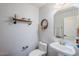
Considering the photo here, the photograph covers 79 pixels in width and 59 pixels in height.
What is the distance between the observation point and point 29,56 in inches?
63.1

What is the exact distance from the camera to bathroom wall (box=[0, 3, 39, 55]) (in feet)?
5.05

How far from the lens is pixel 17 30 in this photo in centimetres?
158

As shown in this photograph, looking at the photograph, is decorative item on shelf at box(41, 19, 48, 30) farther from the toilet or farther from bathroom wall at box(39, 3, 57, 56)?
the toilet

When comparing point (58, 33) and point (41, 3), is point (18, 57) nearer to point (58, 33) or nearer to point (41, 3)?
point (58, 33)

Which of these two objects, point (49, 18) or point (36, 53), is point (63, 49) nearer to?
point (36, 53)

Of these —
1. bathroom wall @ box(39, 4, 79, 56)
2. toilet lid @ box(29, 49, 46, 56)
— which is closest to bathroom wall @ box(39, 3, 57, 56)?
bathroom wall @ box(39, 4, 79, 56)

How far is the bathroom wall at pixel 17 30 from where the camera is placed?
1.54 metres

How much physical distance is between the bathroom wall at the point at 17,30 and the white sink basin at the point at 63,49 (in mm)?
333

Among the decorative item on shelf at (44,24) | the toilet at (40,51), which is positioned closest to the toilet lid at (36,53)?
the toilet at (40,51)

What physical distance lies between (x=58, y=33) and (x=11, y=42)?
32.1 inches

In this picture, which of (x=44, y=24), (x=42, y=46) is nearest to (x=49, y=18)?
(x=44, y=24)

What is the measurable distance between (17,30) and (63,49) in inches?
32.9

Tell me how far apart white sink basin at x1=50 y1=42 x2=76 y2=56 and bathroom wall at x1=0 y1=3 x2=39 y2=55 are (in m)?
0.33

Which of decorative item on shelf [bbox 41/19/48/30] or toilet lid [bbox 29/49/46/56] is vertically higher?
decorative item on shelf [bbox 41/19/48/30]
